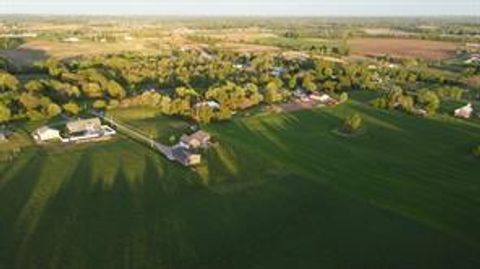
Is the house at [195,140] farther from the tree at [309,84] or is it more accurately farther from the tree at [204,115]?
the tree at [309,84]

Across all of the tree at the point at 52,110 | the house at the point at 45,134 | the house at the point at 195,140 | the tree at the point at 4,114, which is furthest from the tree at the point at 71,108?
the house at the point at 195,140

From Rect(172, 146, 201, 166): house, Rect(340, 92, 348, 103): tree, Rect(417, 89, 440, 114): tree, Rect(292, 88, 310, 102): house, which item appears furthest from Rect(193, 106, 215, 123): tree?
Rect(417, 89, 440, 114): tree

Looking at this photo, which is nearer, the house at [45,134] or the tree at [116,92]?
the house at [45,134]

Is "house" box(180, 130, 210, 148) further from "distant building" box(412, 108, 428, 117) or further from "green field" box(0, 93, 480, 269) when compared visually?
"distant building" box(412, 108, 428, 117)

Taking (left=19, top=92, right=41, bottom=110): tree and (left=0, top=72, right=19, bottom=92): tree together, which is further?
(left=0, top=72, right=19, bottom=92): tree

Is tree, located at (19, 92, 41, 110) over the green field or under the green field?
over

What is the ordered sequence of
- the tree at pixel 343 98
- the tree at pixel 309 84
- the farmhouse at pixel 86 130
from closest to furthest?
1. the farmhouse at pixel 86 130
2. the tree at pixel 343 98
3. the tree at pixel 309 84
